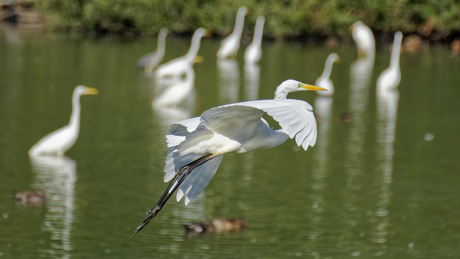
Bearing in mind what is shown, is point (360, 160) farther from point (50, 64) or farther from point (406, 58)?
point (406, 58)

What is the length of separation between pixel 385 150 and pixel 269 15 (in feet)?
51.4

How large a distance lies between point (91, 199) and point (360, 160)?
3.50 m

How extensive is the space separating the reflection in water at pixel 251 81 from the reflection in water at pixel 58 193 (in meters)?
4.99

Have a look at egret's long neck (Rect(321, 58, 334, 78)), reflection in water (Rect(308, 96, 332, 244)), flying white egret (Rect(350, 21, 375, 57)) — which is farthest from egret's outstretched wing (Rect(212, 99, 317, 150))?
flying white egret (Rect(350, 21, 375, 57))

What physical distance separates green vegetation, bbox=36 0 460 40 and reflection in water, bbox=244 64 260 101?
6631mm

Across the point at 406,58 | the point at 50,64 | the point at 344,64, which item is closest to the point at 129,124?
the point at 50,64

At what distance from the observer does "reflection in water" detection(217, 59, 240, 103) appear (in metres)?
12.9

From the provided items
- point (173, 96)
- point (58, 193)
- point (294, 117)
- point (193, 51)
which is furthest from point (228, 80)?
point (294, 117)

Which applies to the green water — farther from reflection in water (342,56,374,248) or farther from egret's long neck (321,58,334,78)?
egret's long neck (321,58,334,78)

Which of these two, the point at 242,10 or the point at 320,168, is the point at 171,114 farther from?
the point at 242,10

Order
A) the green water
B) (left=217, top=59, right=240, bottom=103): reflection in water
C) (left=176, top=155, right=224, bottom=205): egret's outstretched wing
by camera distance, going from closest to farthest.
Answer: (left=176, top=155, right=224, bottom=205): egret's outstretched wing
the green water
(left=217, top=59, right=240, bottom=103): reflection in water

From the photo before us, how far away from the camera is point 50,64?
653 inches

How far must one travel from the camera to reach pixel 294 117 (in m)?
3.67

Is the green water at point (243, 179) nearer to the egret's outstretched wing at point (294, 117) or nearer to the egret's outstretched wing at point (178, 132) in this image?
the egret's outstretched wing at point (178, 132)
